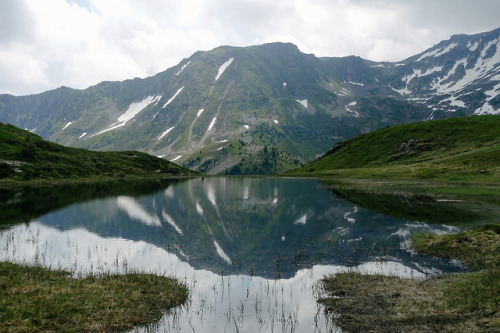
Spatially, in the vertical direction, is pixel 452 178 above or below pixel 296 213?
above

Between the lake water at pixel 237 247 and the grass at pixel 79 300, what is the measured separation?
1.40 m

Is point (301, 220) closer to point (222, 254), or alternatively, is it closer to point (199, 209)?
point (222, 254)

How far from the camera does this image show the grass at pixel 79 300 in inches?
598

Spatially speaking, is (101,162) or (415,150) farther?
(101,162)

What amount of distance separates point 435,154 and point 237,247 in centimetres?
14405

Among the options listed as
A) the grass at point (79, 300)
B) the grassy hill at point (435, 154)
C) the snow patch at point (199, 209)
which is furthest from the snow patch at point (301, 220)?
the grassy hill at point (435, 154)

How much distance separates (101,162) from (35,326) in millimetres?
186775

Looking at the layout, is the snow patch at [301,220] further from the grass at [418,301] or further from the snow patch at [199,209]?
the grass at [418,301]

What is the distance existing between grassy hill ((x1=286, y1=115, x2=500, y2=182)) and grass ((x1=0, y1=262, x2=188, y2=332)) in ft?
319

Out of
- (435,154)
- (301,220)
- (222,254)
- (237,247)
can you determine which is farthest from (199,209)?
(435,154)

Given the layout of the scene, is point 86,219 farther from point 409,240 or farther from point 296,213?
point 409,240

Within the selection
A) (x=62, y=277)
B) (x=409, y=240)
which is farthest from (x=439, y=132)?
(x=62, y=277)

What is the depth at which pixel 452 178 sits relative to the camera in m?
97.1

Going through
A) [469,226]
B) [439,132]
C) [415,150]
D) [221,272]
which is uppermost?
[439,132]
